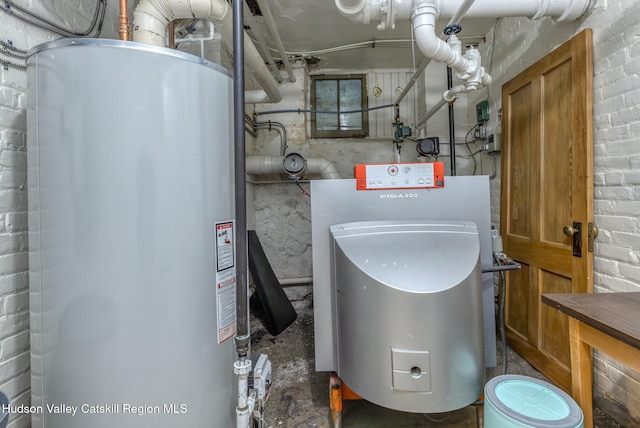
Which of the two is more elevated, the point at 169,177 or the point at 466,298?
the point at 169,177

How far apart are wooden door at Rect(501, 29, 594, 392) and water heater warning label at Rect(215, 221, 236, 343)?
5.57 feet

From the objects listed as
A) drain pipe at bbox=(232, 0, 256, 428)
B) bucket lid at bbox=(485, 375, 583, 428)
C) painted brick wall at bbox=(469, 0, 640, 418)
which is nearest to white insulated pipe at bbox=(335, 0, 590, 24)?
painted brick wall at bbox=(469, 0, 640, 418)

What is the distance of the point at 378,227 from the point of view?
1226mm

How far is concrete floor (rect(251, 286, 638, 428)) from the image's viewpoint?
1376 millimetres

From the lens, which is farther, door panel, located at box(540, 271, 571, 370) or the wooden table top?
door panel, located at box(540, 271, 571, 370)

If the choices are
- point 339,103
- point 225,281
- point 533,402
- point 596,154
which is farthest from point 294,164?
point 533,402

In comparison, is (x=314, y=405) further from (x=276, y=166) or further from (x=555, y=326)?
(x=276, y=166)

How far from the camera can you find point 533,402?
2.94ft

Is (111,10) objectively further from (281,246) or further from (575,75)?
(575,75)

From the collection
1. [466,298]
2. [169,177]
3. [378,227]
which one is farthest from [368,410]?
[169,177]

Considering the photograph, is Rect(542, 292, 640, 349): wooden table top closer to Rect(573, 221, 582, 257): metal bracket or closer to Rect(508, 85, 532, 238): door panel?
Rect(573, 221, 582, 257): metal bracket

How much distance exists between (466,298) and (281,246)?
7.02 feet

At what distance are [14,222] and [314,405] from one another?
1.49 m

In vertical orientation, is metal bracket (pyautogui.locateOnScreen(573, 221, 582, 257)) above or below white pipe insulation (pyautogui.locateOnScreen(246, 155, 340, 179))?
below
